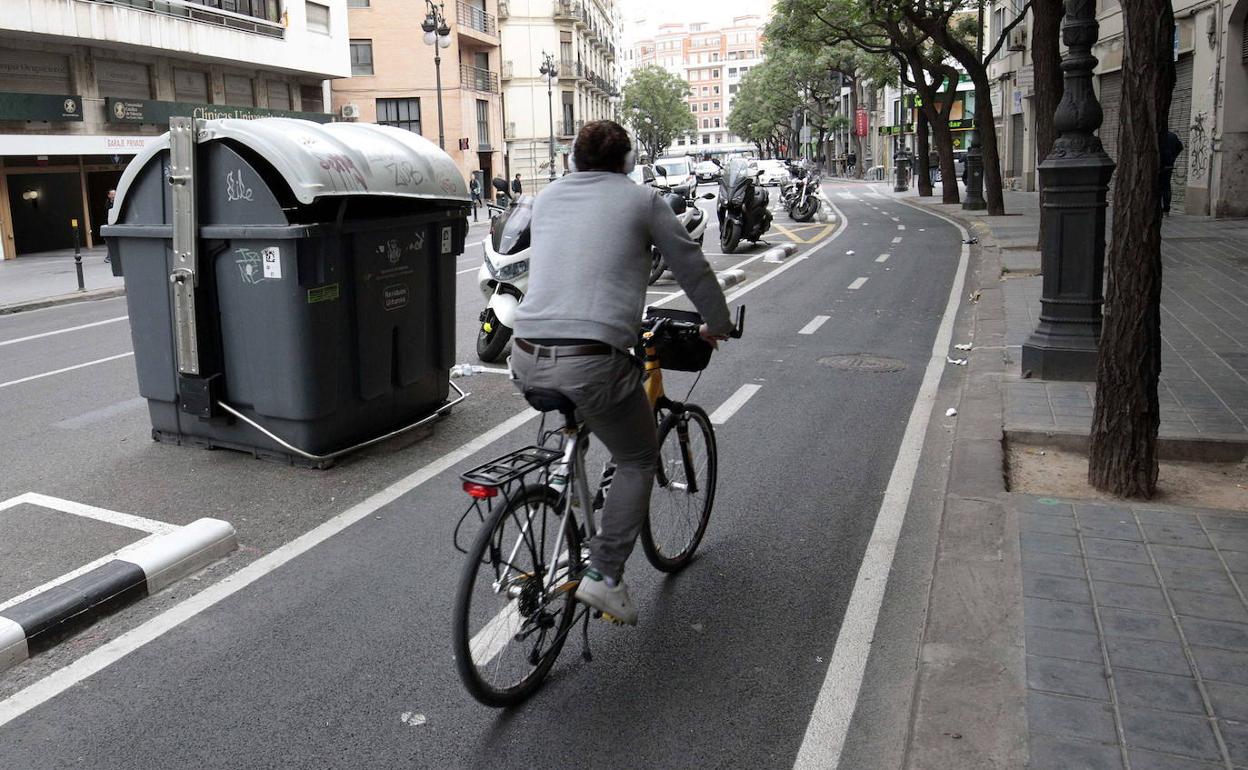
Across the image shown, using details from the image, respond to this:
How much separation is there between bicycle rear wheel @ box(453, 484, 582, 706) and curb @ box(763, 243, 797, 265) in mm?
15082

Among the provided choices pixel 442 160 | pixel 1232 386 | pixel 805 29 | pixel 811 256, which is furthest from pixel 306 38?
pixel 1232 386

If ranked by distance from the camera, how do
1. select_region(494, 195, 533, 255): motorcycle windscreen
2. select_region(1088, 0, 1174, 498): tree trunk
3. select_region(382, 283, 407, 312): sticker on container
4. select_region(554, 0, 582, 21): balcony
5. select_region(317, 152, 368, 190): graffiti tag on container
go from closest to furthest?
select_region(1088, 0, 1174, 498): tree trunk, select_region(317, 152, 368, 190): graffiti tag on container, select_region(382, 283, 407, 312): sticker on container, select_region(494, 195, 533, 255): motorcycle windscreen, select_region(554, 0, 582, 21): balcony

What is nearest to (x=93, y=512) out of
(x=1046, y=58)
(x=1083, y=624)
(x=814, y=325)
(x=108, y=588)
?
(x=108, y=588)

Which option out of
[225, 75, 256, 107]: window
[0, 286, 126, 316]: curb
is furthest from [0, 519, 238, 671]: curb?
[225, 75, 256, 107]: window

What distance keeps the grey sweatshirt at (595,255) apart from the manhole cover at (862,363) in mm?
6002

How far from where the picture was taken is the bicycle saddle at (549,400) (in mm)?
3668

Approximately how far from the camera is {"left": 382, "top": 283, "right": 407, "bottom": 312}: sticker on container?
7.07 meters

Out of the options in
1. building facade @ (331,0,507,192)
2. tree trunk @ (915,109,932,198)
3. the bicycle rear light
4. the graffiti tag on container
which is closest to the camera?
the bicycle rear light

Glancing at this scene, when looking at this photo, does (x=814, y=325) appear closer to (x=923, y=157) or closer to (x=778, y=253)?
(x=778, y=253)

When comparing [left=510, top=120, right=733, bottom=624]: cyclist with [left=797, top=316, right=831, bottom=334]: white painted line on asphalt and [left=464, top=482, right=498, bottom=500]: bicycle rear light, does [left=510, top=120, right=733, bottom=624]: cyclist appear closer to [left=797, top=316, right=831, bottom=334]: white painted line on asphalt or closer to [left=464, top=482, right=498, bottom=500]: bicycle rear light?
[left=464, top=482, right=498, bottom=500]: bicycle rear light

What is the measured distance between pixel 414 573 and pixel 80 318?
12.1m

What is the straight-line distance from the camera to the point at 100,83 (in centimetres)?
2858

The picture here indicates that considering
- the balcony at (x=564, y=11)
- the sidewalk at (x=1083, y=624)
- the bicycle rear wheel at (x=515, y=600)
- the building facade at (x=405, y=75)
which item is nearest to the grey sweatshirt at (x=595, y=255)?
the bicycle rear wheel at (x=515, y=600)

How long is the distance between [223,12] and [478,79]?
79.6 ft
